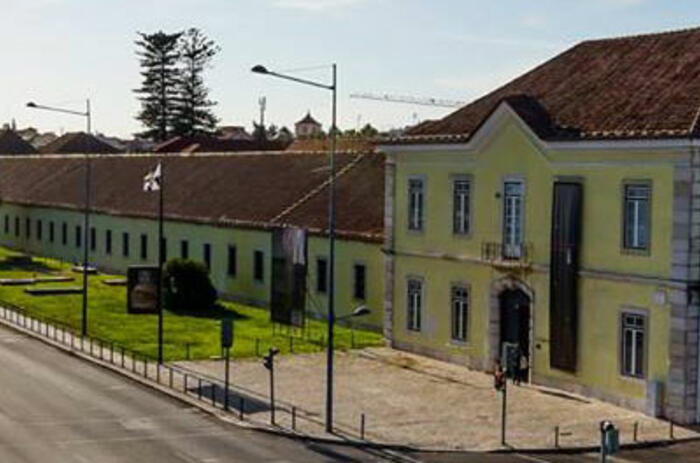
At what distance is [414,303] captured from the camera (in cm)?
4862

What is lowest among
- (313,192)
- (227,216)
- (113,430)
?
(113,430)

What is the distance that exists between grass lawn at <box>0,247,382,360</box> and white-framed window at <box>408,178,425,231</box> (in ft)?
18.2

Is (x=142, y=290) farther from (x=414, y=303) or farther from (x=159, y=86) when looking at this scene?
(x=159, y=86)

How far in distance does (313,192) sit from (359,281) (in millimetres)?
Answer: 9449

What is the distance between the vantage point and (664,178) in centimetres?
3675

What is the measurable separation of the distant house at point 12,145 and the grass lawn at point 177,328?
99459 millimetres

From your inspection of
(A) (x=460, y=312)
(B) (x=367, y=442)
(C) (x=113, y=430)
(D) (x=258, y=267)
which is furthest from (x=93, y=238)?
(B) (x=367, y=442)

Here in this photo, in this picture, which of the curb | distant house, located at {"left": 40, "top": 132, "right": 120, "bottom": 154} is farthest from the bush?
distant house, located at {"left": 40, "top": 132, "right": 120, "bottom": 154}

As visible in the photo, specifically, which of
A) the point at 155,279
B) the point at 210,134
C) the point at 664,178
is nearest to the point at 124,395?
the point at 155,279

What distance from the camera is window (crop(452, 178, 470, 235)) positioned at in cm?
4553

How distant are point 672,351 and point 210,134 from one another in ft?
385

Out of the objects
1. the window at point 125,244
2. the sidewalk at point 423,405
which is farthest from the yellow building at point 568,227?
the window at point 125,244

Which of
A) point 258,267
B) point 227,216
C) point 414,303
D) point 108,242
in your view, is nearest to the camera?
point 414,303

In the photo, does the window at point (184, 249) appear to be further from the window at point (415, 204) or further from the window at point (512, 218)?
the window at point (512, 218)
